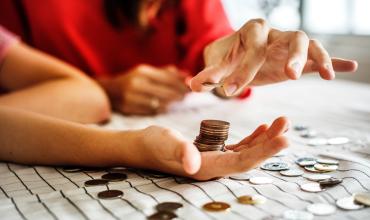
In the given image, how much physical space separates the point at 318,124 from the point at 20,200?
87cm

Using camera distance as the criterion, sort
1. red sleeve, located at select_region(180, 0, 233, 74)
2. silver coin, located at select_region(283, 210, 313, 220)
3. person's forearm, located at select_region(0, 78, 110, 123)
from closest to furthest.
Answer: silver coin, located at select_region(283, 210, 313, 220) < person's forearm, located at select_region(0, 78, 110, 123) < red sleeve, located at select_region(180, 0, 233, 74)

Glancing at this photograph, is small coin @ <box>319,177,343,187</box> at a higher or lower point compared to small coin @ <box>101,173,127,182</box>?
lower

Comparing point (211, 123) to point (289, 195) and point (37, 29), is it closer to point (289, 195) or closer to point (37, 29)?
point (289, 195)

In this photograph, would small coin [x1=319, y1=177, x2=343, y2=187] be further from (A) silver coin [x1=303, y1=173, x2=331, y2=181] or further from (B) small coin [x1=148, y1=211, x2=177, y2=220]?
(B) small coin [x1=148, y1=211, x2=177, y2=220]

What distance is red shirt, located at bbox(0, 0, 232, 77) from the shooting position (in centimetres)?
165

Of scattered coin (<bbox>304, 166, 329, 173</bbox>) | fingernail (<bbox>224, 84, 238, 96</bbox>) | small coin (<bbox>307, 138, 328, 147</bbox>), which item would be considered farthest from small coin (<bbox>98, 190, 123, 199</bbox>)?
small coin (<bbox>307, 138, 328, 147</bbox>)

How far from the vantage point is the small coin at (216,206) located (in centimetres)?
65

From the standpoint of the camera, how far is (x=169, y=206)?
26.0 inches

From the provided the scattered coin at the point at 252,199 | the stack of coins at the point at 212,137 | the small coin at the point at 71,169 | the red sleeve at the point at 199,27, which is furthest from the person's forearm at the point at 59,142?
the red sleeve at the point at 199,27

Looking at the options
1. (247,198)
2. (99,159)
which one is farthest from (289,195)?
(99,159)

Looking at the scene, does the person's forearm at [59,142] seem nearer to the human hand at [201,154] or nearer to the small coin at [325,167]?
the human hand at [201,154]

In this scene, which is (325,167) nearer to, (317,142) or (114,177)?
(317,142)

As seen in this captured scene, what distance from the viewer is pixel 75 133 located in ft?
2.89

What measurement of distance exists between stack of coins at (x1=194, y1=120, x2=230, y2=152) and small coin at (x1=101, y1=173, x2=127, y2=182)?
0.49 feet
